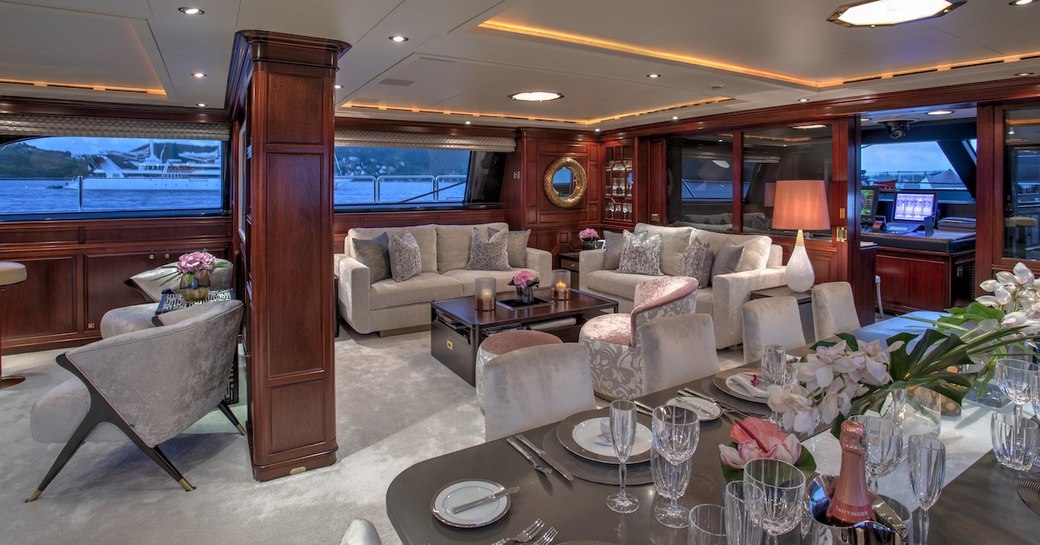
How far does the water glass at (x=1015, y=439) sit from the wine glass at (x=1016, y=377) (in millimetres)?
204

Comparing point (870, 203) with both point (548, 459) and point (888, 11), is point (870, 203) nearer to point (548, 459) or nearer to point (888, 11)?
point (888, 11)

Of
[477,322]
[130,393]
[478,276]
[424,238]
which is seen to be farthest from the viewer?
[424,238]

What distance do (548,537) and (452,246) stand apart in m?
5.58

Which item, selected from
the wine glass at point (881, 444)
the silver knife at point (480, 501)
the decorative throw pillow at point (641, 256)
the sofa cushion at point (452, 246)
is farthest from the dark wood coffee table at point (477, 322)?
the wine glass at point (881, 444)

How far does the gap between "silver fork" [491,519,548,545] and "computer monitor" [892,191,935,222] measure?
7.14 meters

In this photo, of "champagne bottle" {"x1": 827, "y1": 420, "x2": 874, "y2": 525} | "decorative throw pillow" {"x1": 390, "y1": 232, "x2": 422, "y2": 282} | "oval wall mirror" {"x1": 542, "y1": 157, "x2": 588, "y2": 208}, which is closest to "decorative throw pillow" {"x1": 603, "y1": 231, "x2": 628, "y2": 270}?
"oval wall mirror" {"x1": 542, "y1": 157, "x2": 588, "y2": 208}

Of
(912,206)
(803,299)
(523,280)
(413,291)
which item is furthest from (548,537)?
(912,206)

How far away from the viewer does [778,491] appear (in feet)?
3.33

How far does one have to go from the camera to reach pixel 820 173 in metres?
5.69

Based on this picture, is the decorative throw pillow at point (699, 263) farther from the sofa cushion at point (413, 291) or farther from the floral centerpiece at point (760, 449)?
the floral centerpiece at point (760, 449)

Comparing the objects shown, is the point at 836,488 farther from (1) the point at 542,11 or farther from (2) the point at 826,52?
(2) the point at 826,52

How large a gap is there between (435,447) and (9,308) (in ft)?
13.6

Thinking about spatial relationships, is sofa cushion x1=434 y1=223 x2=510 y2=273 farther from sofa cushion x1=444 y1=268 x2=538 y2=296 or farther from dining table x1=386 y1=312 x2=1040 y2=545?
dining table x1=386 y1=312 x2=1040 y2=545

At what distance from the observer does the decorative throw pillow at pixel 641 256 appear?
245 inches
